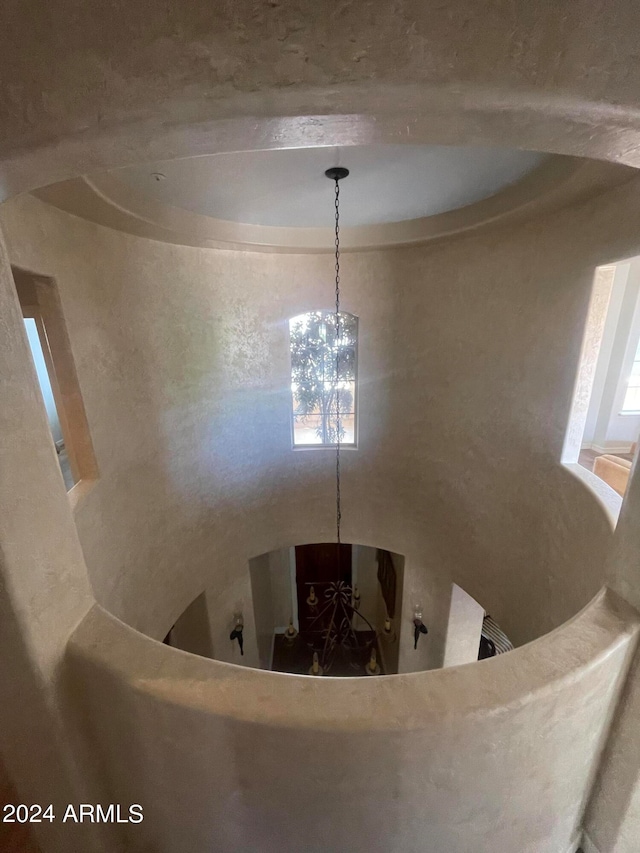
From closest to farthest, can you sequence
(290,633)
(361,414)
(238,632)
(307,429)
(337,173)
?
(337,173) < (361,414) < (307,429) < (238,632) < (290,633)

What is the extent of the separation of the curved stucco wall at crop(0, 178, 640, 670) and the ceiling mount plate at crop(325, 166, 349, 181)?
151cm

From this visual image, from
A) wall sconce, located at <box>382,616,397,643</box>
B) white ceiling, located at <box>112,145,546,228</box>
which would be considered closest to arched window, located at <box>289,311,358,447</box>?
white ceiling, located at <box>112,145,546,228</box>

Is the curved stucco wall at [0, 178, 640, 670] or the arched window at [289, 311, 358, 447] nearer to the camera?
the curved stucco wall at [0, 178, 640, 670]

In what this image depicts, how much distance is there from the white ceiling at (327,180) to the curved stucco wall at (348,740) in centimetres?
254

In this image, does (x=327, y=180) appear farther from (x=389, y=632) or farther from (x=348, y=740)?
(x=389, y=632)

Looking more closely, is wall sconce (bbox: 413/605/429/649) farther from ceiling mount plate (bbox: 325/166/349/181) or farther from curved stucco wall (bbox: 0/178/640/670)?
ceiling mount plate (bbox: 325/166/349/181)

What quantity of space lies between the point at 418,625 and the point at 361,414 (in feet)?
9.23

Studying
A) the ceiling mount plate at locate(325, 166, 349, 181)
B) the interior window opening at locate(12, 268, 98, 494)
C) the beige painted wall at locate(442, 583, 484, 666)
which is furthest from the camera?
the beige painted wall at locate(442, 583, 484, 666)

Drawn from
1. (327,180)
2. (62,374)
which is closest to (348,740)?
(62,374)

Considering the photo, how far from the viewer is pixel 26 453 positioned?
4.49ft

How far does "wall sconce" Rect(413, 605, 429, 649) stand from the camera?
5.15m

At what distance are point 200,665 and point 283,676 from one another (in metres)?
0.32

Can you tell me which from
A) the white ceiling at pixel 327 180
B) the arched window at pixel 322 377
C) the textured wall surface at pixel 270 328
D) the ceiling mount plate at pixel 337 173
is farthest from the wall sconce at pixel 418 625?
the ceiling mount plate at pixel 337 173

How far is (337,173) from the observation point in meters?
2.66
